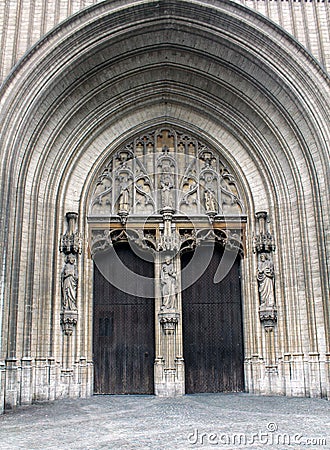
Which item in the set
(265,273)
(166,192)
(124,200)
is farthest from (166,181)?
(265,273)

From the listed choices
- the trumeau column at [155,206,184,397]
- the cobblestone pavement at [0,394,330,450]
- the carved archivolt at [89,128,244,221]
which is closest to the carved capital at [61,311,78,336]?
the cobblestone pavement at [0,394,330,450]

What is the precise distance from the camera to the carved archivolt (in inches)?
514

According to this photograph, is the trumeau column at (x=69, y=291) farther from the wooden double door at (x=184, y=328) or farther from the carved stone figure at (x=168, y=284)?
the carved stone figure at (x=168, y=284)

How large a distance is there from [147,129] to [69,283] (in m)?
4.73

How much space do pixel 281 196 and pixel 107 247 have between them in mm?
4589

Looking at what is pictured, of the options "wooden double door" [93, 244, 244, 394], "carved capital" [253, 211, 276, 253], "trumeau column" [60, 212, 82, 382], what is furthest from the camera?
"carved capital" [253, 211, 276, 253]

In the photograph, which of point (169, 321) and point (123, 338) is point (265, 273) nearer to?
point (169, 321)

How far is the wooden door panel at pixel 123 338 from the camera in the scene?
12.1 metres

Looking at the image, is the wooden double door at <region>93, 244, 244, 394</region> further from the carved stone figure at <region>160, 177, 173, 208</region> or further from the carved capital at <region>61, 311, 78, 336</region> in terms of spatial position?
the carved stone figure at <region>160, 177, 173, 208</region>

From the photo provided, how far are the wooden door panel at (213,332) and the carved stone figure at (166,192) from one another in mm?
1440

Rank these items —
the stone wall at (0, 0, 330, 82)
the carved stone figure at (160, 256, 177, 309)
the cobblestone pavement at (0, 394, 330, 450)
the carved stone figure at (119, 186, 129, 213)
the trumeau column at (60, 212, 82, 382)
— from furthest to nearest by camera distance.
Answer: the carved stone figure at (119, 186, 129, 213), the carved stone figure at (160, 256, 177, 309), the trumeau column at (60, 212, 82, 382), the stone wall at (0, 0, 330, 82), the cobblestone pavement at (0, 394, 330, 450)

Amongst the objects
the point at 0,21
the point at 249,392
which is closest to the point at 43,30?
the point at 0,21

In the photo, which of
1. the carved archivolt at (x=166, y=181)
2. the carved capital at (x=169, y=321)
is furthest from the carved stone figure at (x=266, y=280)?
the carved capital at (x=169, y=321)

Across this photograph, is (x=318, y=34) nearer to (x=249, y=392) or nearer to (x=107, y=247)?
(x=107, y=247)
